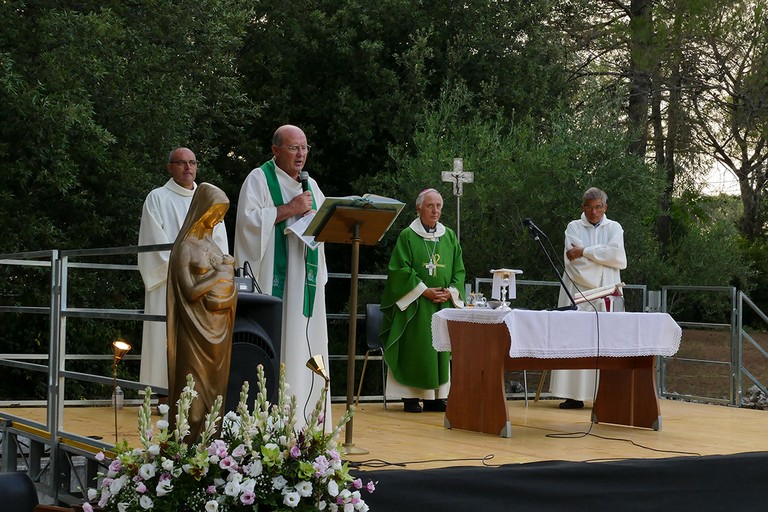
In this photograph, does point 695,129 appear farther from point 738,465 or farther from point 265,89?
point 738,465

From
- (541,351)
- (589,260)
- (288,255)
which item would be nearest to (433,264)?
(589,260)

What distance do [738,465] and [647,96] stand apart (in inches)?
482

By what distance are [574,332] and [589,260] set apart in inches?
88.2

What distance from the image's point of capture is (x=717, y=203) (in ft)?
71.5

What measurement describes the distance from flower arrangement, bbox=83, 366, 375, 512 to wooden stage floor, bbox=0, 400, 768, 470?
5.84 feet

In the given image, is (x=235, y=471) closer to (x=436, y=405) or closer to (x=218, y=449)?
(x=218, y=449)

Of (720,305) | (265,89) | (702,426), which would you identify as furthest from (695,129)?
(702,426)

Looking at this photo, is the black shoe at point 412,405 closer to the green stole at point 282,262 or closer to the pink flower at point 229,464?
the green stole at point 282,262

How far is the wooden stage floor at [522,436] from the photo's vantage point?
5.71m

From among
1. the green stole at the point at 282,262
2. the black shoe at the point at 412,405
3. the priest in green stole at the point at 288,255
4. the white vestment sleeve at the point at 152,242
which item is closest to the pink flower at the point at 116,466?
the priest in green stole at the point at 288,255

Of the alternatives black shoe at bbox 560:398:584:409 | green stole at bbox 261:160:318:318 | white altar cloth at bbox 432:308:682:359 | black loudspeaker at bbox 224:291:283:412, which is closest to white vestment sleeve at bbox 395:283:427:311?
white altar cloth at bbox 432:308:682:359

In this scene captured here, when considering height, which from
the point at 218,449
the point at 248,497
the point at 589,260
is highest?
the point at 589,260

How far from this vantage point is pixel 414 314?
328 inches

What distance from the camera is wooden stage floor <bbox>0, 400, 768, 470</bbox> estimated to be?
5.71 m
